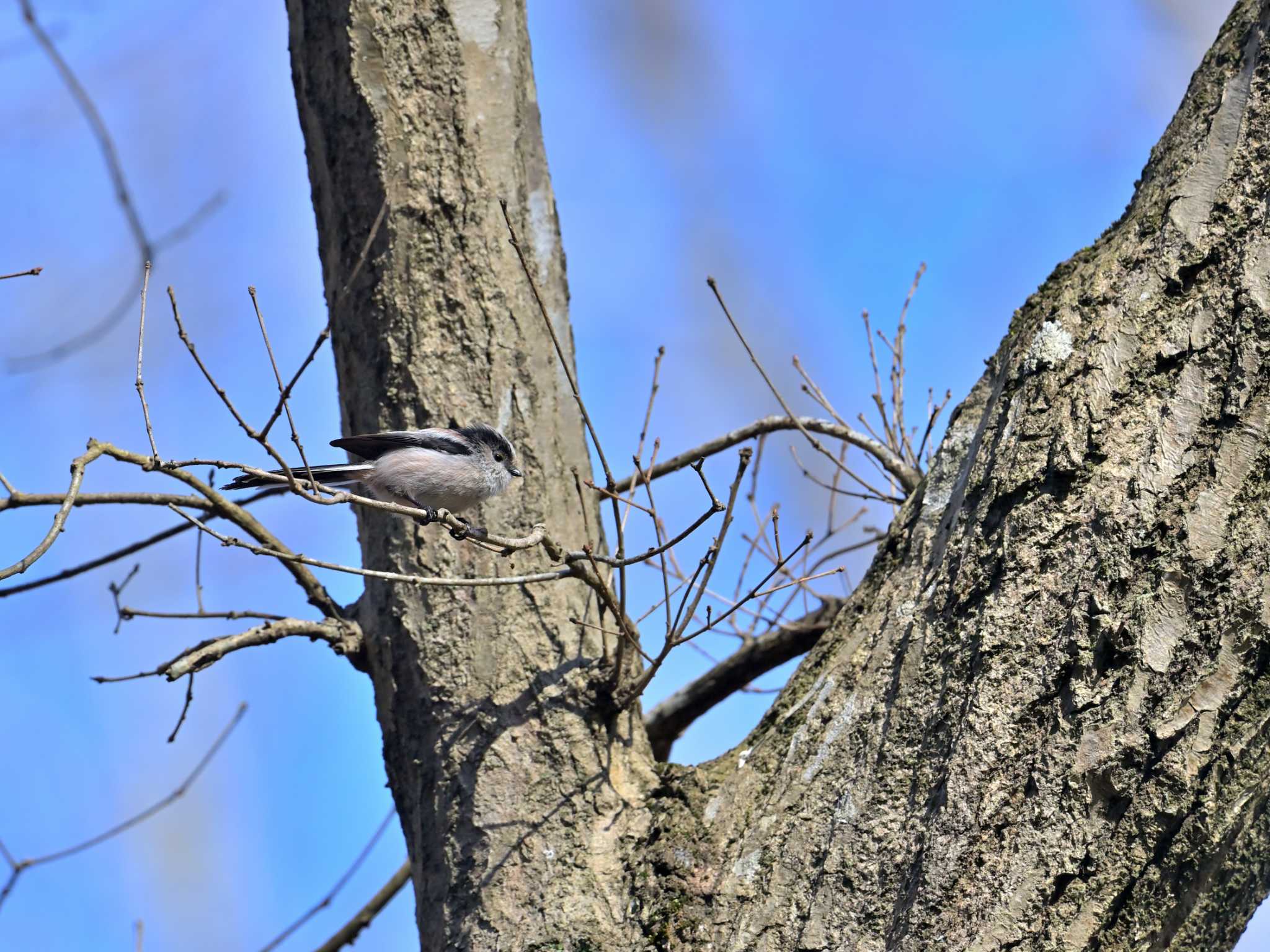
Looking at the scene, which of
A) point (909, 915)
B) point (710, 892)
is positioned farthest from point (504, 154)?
point (909, 915)

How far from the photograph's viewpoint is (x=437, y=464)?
3.57 metres

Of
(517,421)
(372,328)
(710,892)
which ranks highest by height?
(372,328)

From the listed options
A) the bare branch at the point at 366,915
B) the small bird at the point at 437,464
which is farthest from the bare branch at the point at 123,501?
the bare branch at the point at 366,915

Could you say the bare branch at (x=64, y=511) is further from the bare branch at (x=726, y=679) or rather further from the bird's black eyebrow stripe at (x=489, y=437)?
the bare branch at (x=726, y=679)

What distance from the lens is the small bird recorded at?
11.3 ft

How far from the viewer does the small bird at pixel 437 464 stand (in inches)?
136

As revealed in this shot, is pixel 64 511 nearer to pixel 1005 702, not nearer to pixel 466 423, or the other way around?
pixel 466 423

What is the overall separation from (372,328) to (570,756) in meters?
1.50

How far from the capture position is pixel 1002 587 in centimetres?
236

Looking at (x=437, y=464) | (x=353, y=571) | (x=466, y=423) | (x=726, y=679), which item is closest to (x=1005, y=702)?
(x=353, y=571)

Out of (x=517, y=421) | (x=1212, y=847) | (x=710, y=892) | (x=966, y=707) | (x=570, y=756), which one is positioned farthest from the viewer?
(x=517, y=421)

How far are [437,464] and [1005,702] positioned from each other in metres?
1.98

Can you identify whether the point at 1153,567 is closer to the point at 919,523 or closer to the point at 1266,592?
the point at 1266,592

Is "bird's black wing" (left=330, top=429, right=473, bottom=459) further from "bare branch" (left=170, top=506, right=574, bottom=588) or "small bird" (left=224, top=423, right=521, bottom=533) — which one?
"bare branch" (left=170, top=506, right=574, bottom=588)
